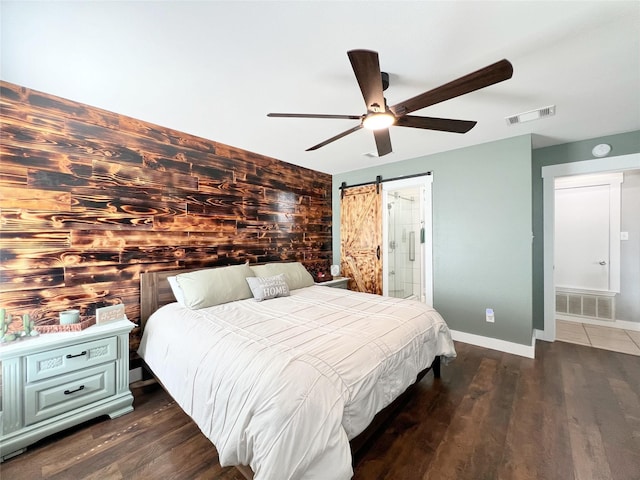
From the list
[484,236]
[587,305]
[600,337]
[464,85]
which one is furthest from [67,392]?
[587,305]

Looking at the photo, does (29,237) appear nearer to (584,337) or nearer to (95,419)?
(95,419)

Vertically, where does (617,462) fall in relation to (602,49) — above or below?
below

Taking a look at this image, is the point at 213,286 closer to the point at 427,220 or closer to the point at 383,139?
Answer: the point at 383,139

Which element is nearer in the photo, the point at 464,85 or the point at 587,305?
the point at 464,85

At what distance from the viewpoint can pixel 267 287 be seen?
284 centimetres

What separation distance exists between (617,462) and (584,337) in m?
2.61

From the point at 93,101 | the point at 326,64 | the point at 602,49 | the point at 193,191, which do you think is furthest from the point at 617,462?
the point at 93,101

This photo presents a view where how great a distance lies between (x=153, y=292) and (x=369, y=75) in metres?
2.68

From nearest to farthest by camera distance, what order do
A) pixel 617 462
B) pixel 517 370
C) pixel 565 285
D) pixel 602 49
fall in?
pixel 617 462 < pixel 602 49 < pixel 517 370 < pixel 565 285

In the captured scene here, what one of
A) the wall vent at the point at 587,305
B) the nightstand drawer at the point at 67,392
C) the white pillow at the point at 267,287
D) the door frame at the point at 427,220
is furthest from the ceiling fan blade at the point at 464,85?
the wall vent at the point at 587,305

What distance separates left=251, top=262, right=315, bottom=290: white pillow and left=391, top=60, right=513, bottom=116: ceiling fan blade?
2.23 m

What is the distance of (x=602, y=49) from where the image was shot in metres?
1.68

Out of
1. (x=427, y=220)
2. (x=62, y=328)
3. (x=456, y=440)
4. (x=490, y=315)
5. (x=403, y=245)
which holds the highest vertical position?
(x=427, y=220)

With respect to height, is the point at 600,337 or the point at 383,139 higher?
the point at 383,139
